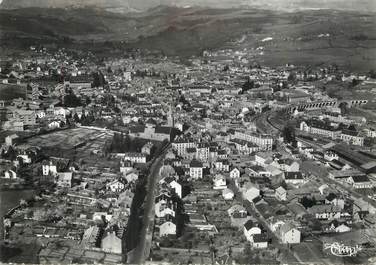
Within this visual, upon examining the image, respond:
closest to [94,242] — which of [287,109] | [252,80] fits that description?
[287,109]

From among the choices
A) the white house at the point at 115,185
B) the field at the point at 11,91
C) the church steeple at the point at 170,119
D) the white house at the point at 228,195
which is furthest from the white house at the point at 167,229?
the field at the point at 11,91

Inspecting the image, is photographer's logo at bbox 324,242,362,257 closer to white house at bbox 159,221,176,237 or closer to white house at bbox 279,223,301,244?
white house at bbox 279,223,301,244

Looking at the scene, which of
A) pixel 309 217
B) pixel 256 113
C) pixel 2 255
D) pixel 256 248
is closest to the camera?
pixel 2 255

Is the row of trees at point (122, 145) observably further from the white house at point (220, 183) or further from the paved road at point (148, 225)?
the white house at point (220, 183)

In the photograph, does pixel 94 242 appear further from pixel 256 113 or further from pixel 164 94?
pixel 164 94

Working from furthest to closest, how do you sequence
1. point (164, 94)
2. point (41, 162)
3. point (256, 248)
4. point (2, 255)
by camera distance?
point (164, 94) < point (41, 162) < point (256, 248) < point (2, 255)

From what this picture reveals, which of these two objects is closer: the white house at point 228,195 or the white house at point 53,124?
the white house at point 228,195

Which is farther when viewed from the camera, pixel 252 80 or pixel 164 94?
pixel 252 80
